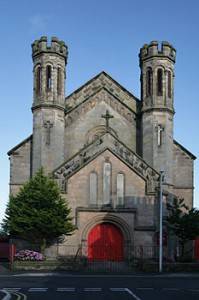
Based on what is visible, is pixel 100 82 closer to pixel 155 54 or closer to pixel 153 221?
pixel 155 54

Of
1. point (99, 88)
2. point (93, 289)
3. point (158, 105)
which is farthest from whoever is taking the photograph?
point (99, 88)

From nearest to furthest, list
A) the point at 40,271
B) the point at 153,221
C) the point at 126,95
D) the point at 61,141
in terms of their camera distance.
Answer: the point at 40,271, the point at 153,221, the point at 61,141, the point at 126,95

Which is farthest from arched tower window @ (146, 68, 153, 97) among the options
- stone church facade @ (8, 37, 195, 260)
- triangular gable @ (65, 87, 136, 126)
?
triangular gable @ (65, 87, 136, 126)

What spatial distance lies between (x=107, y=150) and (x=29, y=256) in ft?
27.9

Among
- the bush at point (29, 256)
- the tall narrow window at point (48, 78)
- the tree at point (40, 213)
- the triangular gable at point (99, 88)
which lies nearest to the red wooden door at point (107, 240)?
the tree at point (40, 213)

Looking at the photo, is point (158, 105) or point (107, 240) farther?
point (158, 105)

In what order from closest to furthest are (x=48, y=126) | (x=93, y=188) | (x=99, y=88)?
(x=93, y=188) → (x=48, y=126) → (x=99, y=88)

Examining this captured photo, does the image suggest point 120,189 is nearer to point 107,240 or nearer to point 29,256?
point 107,240

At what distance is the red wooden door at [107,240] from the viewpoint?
38625 millimetres

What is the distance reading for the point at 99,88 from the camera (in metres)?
44.8

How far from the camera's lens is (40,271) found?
33.5 m

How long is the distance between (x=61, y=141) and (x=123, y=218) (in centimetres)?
731

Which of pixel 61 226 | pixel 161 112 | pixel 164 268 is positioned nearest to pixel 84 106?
pixel 161 112

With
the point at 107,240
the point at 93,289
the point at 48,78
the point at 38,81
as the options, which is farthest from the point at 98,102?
the point at 93,289
